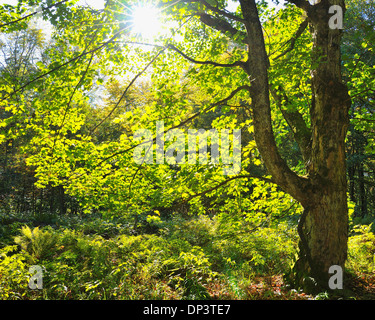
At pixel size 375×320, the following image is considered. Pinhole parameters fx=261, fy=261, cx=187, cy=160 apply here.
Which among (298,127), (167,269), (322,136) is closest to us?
(322,136)

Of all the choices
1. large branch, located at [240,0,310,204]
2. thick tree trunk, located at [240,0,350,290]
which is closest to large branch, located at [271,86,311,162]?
thick tree trunk, located at [240,0,350,290]

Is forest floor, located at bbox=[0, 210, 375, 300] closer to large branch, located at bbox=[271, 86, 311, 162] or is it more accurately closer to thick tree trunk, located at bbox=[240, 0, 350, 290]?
thick tree trunk, located at bbox=[240, 0, 350, 290]

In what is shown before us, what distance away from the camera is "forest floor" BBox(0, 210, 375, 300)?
4.35m

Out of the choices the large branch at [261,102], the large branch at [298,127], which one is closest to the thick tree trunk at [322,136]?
the large branch at [261,102]

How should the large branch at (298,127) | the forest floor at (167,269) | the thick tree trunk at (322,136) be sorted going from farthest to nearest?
the large branch at (298,127) < the forest floor at (167,269) < the thick tree trunk at (322,136)

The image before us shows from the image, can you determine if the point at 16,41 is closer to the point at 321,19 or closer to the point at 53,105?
the point at 53,105

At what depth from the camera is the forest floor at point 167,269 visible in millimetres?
4352

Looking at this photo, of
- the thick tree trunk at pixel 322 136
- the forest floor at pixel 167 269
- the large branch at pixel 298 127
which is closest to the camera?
the thick tree trunk at pixel 322 136

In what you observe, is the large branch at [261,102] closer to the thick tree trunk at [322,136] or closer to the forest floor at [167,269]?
the thick tree trunk at [322,136]

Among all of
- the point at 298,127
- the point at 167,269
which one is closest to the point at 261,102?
the point at 298,127

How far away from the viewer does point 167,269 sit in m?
5.73

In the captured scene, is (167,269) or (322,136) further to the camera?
(167,269)

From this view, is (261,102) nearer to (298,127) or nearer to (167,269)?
(298,127)
